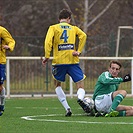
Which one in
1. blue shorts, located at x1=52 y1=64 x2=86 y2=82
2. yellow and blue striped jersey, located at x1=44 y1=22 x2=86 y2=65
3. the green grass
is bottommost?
the green grass

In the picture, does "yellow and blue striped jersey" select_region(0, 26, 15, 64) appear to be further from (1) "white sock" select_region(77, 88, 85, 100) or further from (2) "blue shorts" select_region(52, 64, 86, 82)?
(1) "white sock" select_region(77, 88, 85, 100)

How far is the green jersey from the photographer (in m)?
13.6

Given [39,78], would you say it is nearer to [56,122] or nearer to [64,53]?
[64,53]

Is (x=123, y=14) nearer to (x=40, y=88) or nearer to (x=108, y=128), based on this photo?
(x=40, y=88)

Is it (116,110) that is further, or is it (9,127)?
(116,110)

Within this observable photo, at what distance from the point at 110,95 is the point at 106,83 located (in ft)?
1.04

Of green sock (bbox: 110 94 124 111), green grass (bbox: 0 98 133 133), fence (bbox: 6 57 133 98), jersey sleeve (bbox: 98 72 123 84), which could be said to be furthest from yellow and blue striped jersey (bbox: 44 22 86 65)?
fence (bbox: 6 57 133 98)

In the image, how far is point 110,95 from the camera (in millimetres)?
13875

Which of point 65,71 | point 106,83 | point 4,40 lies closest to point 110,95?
point 106,83

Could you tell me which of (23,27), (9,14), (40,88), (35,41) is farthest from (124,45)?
(23,27)

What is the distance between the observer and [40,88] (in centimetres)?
2402

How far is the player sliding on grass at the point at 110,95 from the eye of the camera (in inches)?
531

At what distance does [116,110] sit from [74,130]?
10.2 feet

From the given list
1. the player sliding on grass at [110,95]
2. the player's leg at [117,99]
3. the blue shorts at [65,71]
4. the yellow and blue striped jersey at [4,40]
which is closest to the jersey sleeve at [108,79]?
the player sliding on grass at [110,95]
